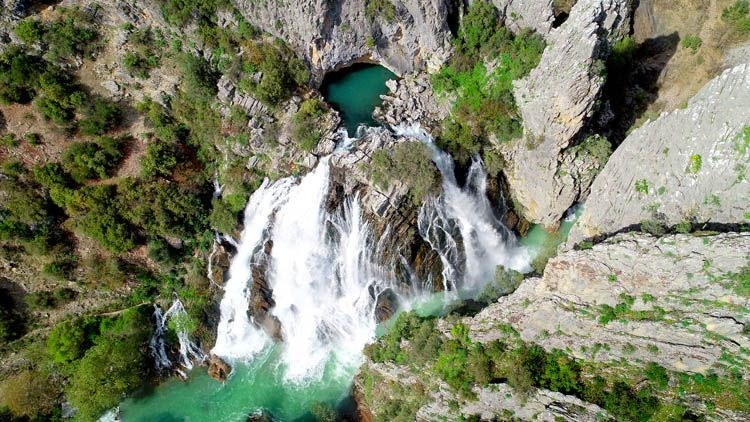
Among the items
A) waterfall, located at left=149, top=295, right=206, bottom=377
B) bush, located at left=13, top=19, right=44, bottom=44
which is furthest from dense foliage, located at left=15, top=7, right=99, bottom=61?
waterfall, located at left=149, top=295, right=206, bottom=377

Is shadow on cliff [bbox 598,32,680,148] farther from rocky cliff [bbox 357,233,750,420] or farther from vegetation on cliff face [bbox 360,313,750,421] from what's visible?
vegetation on cliff face [bbox 360,313,750,421]

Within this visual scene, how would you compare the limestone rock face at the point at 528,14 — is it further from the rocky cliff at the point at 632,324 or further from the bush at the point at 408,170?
the rocky cliff at the point at 632,324

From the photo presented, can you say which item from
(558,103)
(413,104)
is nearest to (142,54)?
(413,104)

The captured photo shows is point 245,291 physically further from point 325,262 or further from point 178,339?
point 325,262

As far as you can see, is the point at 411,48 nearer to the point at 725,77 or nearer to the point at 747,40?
the point at 725,77

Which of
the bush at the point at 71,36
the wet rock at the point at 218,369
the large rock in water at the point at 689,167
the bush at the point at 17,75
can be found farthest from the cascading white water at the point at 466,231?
the bush at the point at 17,75

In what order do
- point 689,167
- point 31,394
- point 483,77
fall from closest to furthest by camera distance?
point 689,167
point 31,394
point 483,77
